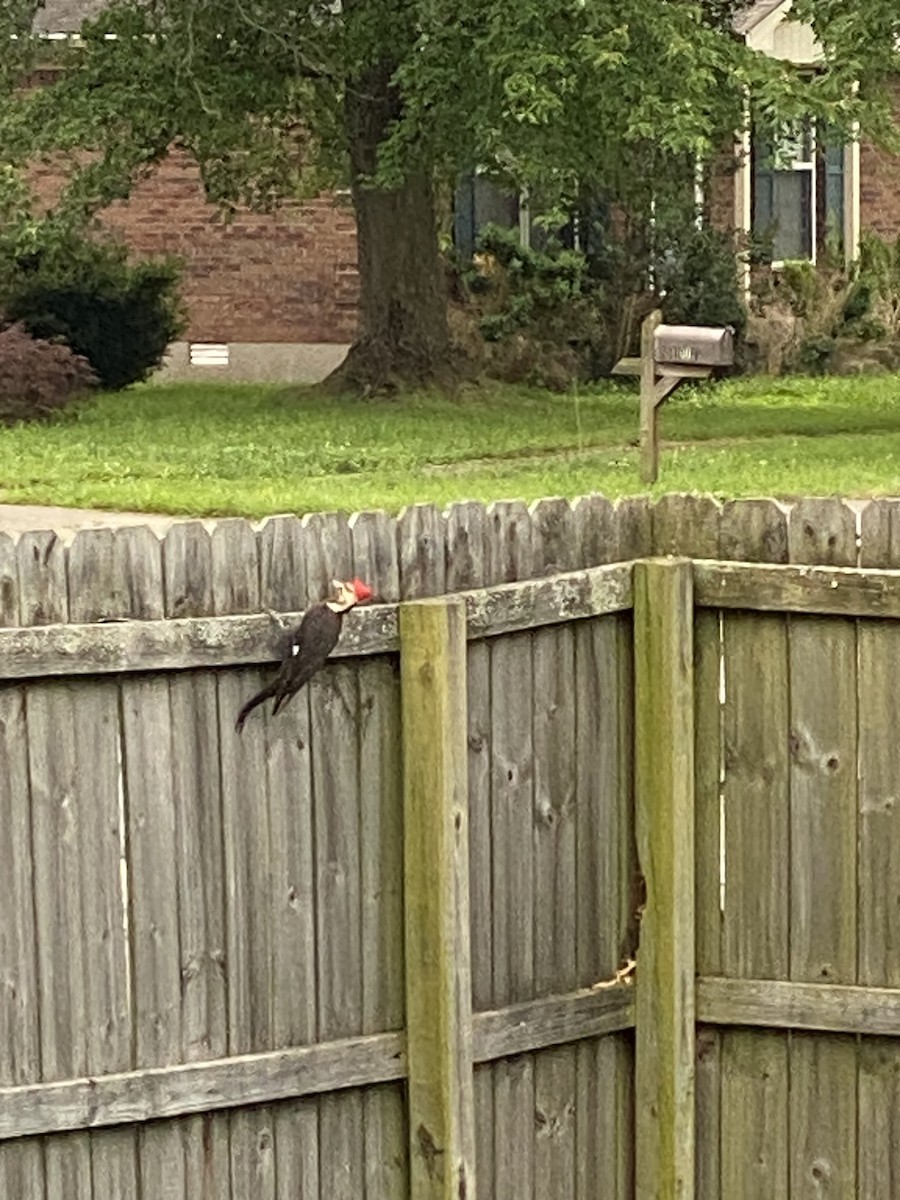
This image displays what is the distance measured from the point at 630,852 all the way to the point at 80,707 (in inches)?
50.1

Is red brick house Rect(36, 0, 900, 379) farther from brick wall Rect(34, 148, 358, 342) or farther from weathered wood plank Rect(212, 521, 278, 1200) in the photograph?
weathered wood plank Rect(212, 521, 278, 1200)

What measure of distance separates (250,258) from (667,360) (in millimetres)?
16576

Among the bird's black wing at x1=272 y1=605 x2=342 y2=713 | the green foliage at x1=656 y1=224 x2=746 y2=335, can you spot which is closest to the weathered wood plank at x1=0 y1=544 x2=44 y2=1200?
the bird's black wing at x1=272 y1=605 x2=342 y2=713

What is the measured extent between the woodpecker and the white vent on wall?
25.8 meters

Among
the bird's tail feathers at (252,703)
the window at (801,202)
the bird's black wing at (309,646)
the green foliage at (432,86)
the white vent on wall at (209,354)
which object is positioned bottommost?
the white vent on wall at (209,354)

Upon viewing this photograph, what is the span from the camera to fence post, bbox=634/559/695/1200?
5590mm

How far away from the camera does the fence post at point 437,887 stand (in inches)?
209

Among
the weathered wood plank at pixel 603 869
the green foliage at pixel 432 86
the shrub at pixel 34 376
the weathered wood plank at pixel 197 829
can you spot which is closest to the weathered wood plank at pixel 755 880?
the weathered wood plank at pixel 603 869

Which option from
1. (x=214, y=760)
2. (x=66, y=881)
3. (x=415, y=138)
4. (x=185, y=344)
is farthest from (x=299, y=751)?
(x=185, y=344)

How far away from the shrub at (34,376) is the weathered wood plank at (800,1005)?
18375 millimetres

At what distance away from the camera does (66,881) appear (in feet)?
17.1

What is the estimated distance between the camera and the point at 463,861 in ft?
17.7

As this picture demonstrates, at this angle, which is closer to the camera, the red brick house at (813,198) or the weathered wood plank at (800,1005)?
the weathered wood plank at (800,1005)

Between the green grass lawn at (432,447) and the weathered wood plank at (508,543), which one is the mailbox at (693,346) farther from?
the weathered wood plank at (508,543)
